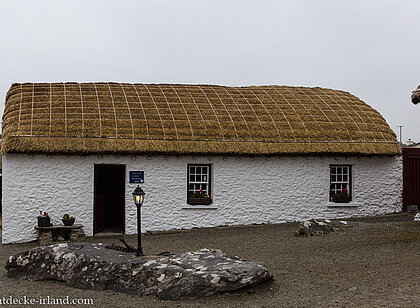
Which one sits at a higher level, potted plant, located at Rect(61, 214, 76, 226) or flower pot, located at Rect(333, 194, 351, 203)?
flower pot, located at Rect(333, 194, 351, 203)

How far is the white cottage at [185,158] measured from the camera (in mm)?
13906

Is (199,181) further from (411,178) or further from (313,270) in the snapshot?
(411,178)

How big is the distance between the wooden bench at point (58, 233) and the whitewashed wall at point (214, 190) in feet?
1.42

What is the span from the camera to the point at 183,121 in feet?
51.2

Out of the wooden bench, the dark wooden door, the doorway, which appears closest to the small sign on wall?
the wooden bench

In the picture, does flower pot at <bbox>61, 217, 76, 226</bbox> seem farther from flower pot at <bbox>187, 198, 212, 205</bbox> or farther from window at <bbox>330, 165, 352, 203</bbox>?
window at <bbox>330, 165, 352, 203</bbox>

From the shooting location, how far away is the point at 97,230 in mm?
14633

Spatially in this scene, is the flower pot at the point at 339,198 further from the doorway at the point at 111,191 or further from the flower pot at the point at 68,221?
the flower pot at the point at 68,221

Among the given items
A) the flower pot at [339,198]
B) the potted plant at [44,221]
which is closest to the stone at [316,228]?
the flower pot at [339,198]

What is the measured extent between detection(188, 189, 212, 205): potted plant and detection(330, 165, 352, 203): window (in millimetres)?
4344

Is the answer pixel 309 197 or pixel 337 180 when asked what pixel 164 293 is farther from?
pixel 337 180

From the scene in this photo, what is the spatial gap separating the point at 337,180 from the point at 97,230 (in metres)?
8.06

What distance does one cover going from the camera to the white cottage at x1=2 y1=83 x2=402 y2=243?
45.6ft

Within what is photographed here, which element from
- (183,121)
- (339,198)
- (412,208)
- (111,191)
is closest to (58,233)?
(111,191)
